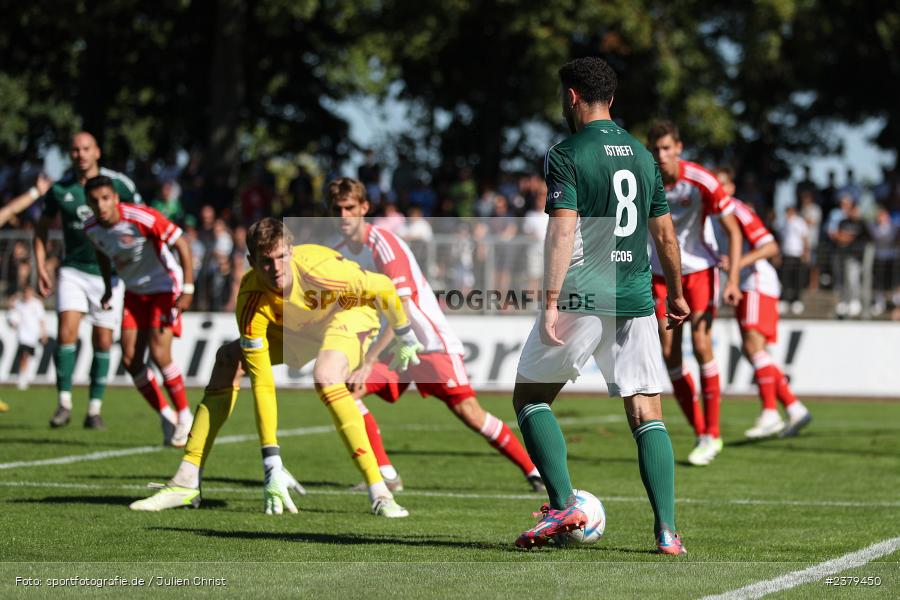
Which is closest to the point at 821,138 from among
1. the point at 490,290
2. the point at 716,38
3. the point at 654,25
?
the point at 716,38

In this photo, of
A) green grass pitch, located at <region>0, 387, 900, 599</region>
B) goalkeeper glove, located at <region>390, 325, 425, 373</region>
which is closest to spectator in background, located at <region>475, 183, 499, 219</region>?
green grass pitch, located at <region>0, 387, 900, 599</region>

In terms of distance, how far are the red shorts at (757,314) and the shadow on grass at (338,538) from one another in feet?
22.5

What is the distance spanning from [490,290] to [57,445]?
30.8 feet

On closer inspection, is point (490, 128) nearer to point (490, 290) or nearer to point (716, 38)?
point (716, 38)

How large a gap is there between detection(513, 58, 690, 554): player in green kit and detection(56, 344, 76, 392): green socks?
8.57m

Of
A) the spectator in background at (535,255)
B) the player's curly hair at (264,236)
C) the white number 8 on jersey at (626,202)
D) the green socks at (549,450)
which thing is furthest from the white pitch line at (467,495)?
the spectator in background at (535,255)

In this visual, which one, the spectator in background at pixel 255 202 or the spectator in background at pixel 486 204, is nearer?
the spectator in background at pixel 486 204

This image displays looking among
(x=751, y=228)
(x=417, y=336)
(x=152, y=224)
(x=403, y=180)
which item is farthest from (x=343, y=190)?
(x=403, y=180)

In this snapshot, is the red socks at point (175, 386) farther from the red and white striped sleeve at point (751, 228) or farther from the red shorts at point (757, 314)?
the red shorts at point (757, 314)

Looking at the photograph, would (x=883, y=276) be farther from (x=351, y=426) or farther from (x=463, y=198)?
(x=351, y=426)

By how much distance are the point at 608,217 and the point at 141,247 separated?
6294mm

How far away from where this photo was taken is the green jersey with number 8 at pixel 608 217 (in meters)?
6.68

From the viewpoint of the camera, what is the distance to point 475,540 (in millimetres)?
7324

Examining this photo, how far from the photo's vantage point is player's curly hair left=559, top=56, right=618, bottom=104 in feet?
22.1
